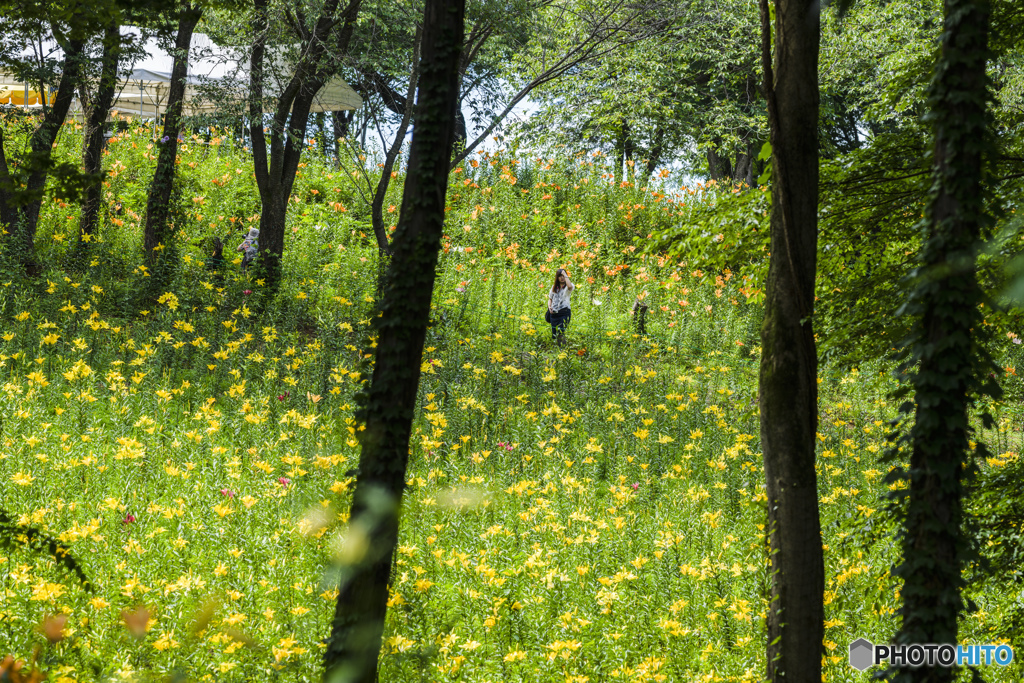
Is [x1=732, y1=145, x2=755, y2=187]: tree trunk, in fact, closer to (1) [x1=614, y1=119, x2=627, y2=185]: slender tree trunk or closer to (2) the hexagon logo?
(1) [x1=614, y1=119, x2=627, y2=185]: slender tree trunk

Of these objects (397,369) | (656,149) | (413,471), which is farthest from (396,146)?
(656,149)

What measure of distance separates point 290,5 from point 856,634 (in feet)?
32.6

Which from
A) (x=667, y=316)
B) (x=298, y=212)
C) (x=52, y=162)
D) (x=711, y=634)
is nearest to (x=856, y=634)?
(x=711, y=634)

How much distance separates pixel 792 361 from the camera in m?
3.97

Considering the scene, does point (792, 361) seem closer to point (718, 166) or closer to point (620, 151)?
point (620, 151)

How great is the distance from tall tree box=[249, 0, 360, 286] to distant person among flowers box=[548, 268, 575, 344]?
4.27 m

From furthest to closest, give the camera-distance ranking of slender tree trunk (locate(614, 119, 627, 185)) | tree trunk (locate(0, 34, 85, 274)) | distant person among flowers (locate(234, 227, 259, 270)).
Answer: slender tree trunk (locate(614, 119, 627, 185))
distant person among flowers (locate(234, 227, 259, 270))
tree trunk (locate(0, 34, 85, 274))

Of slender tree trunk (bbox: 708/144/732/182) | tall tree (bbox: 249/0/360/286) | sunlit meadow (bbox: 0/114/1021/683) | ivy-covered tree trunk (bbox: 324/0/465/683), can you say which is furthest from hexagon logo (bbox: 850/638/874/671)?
slender tree trunk (bbox: 708/144/732/182)

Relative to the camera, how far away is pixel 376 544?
322 centimetres

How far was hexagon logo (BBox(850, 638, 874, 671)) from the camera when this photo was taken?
5.01m

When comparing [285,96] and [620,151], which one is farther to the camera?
[620,151]

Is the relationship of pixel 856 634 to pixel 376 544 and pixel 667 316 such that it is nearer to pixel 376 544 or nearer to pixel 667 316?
pixel 376 544

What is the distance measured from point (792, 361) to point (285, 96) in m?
9.43

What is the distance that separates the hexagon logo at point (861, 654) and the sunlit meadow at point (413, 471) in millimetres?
68
